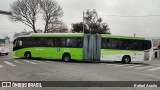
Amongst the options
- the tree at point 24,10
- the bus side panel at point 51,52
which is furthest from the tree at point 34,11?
the bus side panel at point 51,52

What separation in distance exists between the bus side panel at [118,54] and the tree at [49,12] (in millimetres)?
41497

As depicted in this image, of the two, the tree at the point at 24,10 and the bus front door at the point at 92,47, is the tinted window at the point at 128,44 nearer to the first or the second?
the bus front door at the point at 92,47

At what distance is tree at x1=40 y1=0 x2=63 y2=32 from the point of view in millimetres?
68062

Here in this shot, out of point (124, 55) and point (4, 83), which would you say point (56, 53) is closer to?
point (124, 55)

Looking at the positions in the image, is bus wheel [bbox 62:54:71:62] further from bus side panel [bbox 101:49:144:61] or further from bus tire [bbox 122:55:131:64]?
bus tire [bbox 122:55:131:64]

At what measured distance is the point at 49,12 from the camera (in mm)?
68875

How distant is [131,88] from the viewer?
36.7ft

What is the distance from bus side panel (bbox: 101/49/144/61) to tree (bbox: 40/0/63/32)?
41497 millimetres

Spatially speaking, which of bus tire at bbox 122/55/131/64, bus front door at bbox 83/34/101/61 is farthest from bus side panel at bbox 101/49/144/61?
bus front door at bbox 83/34/101/61

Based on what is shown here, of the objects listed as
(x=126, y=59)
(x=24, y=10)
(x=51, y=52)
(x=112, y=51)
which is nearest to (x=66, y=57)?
(x=51, y=52)

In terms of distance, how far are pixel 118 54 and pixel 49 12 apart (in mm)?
42055

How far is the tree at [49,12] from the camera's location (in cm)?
6806

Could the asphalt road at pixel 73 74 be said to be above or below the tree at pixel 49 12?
below

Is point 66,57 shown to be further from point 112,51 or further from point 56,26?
point 56,26
